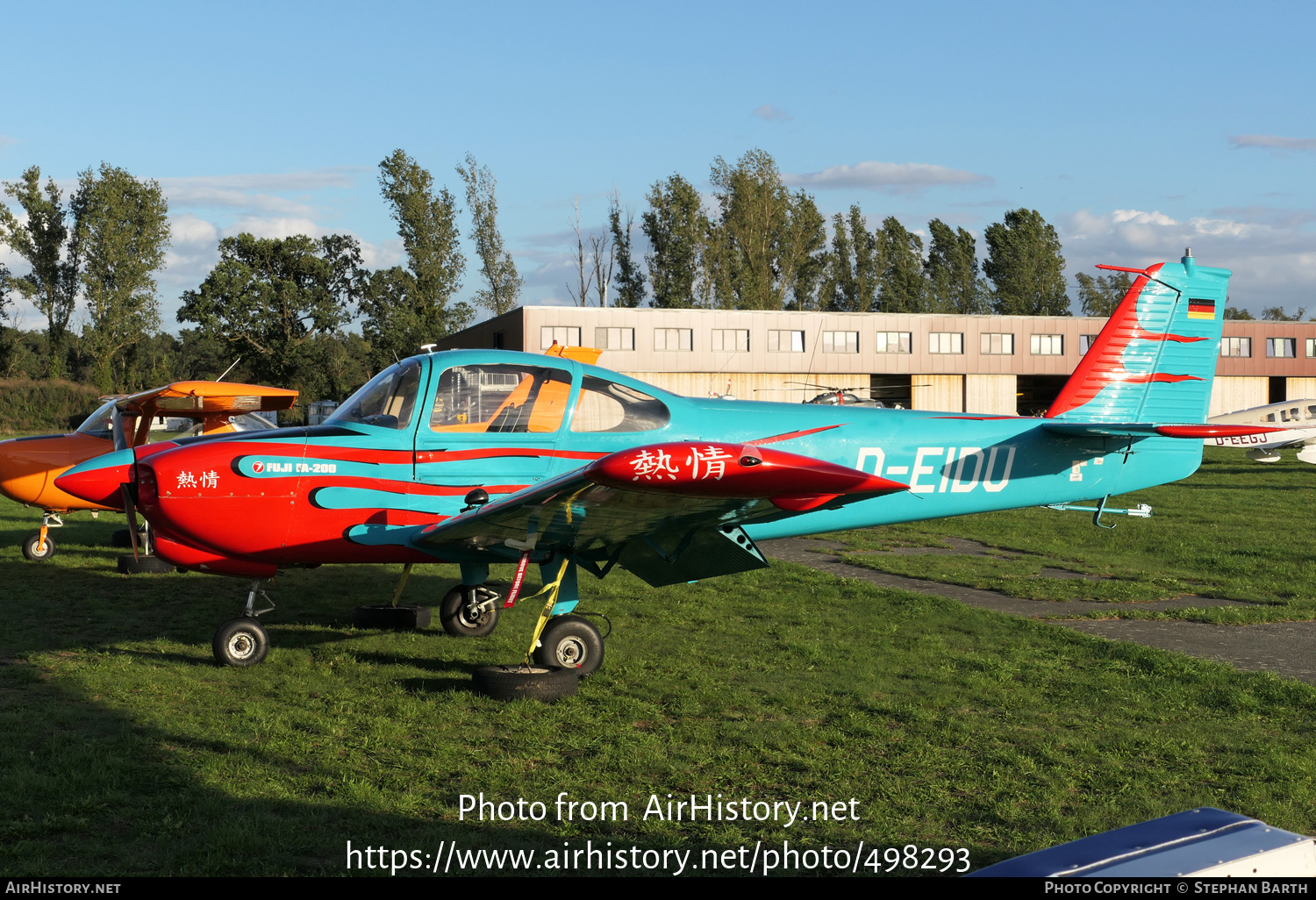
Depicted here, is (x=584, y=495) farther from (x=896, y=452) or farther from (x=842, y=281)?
(x=842, y=281)

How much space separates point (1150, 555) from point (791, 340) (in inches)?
1565

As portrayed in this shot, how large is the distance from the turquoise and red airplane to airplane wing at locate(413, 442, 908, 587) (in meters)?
0.02

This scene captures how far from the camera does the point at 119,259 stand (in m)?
54.8

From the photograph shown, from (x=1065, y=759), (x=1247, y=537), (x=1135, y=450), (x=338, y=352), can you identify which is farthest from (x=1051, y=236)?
(x=1065, y=759)

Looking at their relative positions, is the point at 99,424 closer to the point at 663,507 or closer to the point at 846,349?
the point at 663,507

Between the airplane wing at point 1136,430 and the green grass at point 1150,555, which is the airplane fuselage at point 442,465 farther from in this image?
the green grass at point 1150,555

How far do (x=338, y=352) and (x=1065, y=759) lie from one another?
2519 inches

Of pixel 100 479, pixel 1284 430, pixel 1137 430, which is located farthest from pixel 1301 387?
pixel 100 479

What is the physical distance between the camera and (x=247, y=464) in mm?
6555

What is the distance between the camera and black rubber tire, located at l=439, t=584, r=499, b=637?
311 inches

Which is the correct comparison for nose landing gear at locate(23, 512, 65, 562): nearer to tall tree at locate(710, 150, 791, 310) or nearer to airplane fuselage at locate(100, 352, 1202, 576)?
airplane fuselage at locate(100, 352, 1202, 576)

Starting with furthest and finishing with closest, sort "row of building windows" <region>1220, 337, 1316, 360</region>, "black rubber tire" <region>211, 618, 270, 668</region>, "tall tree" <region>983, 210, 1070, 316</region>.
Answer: "tall tree" <region>983, 210, 1070, 316</region> < "row of building windows" <region>1220, 337, 1316, 360</region> < "black rubber tire" <region>211, 618, 270, 668</region>

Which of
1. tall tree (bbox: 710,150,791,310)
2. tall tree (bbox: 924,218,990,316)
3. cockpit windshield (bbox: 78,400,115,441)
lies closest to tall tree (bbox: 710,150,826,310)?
tall tree (bbox: 710,150,791,310)

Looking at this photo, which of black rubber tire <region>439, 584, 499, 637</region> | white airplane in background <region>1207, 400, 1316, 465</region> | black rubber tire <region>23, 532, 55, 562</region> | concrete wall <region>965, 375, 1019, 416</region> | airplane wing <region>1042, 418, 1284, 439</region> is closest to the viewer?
airplane wing <region>1042, 418, 1284, 439</region>
